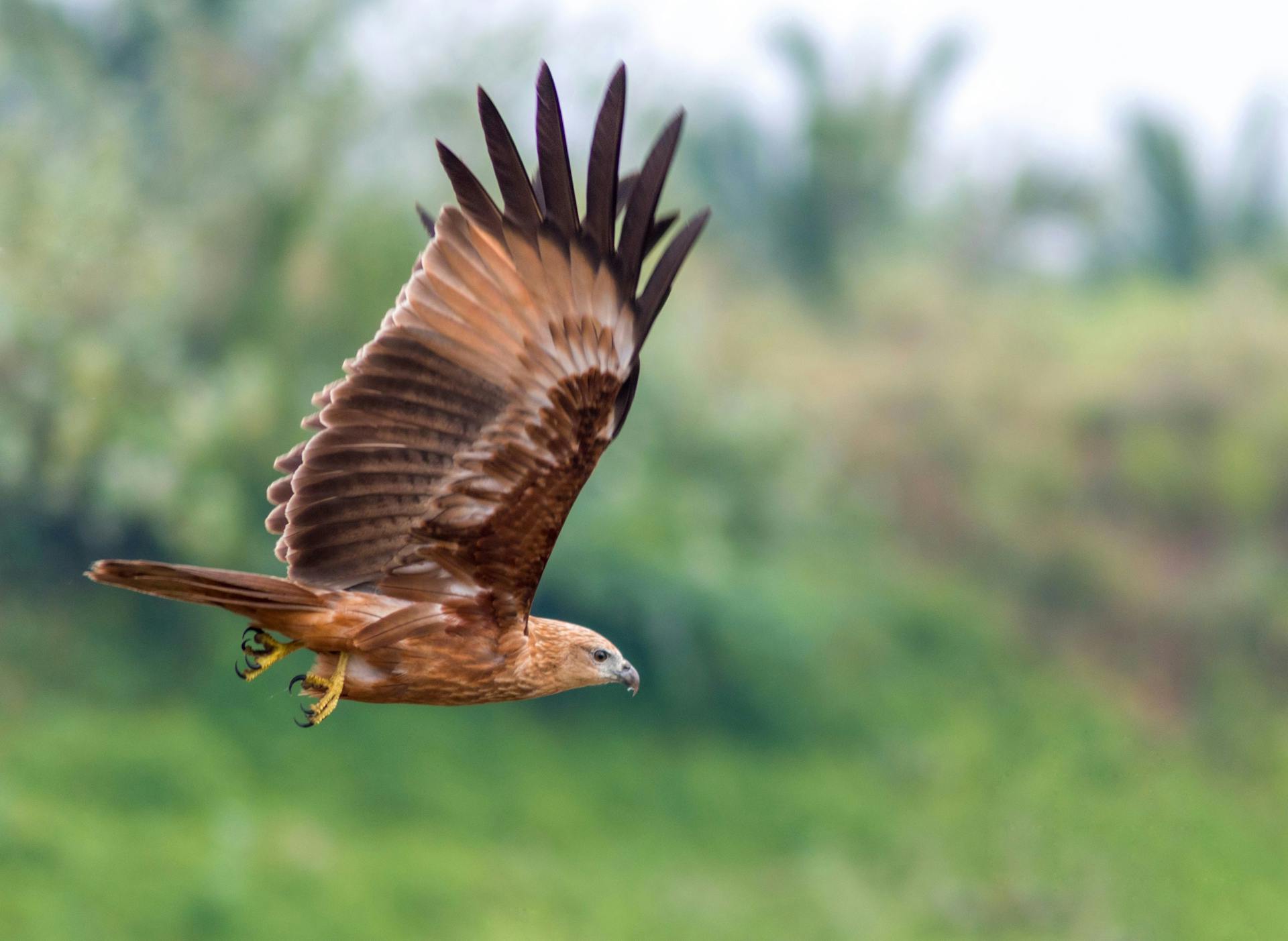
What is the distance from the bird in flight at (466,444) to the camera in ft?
14.8

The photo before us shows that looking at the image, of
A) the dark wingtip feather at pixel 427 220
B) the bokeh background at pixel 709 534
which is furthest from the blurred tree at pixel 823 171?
the dark wingtip feather at pixel 427 220

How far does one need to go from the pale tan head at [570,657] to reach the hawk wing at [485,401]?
190 mm

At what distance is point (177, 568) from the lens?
4.06 meters

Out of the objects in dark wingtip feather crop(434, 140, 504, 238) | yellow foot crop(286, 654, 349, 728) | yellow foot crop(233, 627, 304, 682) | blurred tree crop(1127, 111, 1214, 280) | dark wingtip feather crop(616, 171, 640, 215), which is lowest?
yellow foot crop(286, 654, 349, 728)

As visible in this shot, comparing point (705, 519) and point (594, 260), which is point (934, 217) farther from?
point (594, 260)

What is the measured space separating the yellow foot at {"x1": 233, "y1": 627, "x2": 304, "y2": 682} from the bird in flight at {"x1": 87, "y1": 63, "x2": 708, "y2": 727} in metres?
0.01

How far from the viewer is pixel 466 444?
4711mm

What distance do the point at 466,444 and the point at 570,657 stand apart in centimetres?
83

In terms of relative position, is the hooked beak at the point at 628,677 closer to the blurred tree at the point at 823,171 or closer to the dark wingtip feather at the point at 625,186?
the dark wingtip feather at the point at 625,186

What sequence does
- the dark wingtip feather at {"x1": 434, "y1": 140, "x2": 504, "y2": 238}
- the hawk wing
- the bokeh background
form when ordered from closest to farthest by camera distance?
the dark wingtip feather at {"x1": 434, "y1": 140, "x2": 504, "y2": 238}
the hawk wing
the bokeh background

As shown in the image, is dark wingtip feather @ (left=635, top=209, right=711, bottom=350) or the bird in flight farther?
the bird in flight

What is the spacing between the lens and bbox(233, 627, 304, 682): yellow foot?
4648 mm

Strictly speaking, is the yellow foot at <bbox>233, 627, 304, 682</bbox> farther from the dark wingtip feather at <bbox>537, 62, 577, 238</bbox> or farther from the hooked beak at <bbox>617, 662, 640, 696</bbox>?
the dark wingtip feather at <bbox>537, 62, 577, 238</bbox>

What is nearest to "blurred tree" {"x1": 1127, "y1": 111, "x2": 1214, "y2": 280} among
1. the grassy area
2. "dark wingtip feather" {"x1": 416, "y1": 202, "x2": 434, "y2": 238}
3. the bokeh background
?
the bokeh background
